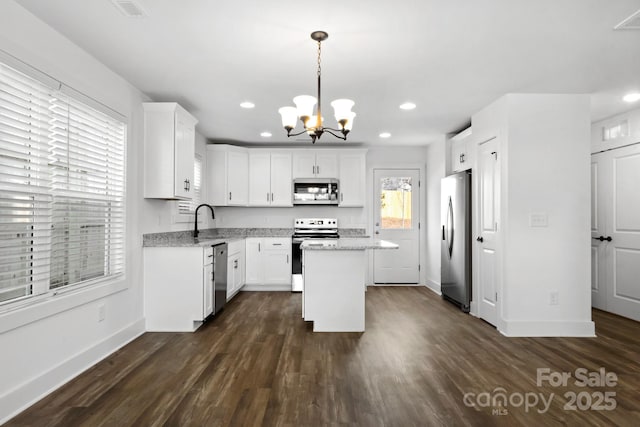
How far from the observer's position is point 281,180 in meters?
6.10

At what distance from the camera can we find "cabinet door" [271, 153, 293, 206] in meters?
6.09

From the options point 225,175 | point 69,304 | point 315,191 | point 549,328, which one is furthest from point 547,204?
point 225,175

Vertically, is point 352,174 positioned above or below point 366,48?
below

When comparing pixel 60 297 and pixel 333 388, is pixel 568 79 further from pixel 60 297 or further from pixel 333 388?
pixel 60 297

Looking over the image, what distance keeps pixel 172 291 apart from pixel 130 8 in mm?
2605

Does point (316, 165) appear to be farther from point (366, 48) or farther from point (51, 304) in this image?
point (51, 304)

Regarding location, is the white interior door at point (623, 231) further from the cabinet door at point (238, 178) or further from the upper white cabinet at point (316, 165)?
the cabinet door at point (238, 178)

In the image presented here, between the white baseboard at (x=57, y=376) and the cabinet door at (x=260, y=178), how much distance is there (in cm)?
304

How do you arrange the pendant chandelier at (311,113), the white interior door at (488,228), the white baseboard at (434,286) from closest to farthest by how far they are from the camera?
the pendant chandelier at (311,113) → the white interior door at (488,228) → the white baseboard at (434,286)

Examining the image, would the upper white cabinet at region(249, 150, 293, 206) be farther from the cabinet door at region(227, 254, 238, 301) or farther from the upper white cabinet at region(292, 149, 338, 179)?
the cabinet door at region(227, 254, 238, 301)

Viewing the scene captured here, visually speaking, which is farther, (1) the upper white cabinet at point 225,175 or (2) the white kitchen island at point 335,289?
(1) the upper white cabinet at point 225,175

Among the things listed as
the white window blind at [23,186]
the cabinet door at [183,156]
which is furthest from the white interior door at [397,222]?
the white window blind at [23,186]

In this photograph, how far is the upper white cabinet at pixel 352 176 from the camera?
6.07 m

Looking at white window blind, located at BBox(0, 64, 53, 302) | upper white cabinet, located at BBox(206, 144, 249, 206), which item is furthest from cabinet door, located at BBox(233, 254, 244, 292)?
white window blind, located at BBox(0, 64, 53, 302)
